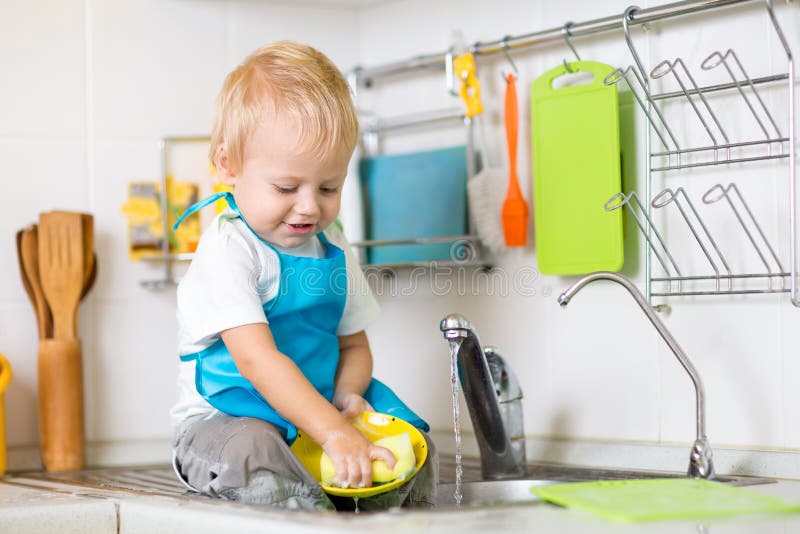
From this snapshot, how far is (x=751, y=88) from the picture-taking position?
1.25 metres

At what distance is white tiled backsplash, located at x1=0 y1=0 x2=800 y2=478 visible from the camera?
1360 millimetres

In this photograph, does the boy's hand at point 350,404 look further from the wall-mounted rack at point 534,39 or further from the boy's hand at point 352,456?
the wall-mounted rack at point 534,39

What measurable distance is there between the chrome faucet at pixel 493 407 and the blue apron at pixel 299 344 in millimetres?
99

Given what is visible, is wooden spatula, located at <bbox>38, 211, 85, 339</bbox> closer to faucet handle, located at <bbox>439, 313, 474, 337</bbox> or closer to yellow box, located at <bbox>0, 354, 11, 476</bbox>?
yellow box, located at <bbox>0, 354, 11, 476</bbox>

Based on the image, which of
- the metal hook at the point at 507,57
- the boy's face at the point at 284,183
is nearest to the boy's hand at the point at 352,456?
the boy's face at the point at 284,183

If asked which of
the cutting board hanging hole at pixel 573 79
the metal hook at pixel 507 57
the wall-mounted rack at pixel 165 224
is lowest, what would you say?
the wall-mounted rack at pixel 165 224

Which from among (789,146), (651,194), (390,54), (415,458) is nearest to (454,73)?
(390,54)

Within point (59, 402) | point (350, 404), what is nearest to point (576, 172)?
point (350, 404)

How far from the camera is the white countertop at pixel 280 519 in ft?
2.72

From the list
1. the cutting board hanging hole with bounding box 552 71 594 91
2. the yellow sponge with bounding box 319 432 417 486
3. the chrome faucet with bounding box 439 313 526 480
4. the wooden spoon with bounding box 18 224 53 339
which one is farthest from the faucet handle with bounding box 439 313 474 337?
the wooden spoon with bounding box 18 224 53 339

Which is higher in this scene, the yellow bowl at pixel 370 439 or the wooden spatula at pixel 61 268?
the wooden spatula at pixel 61 268

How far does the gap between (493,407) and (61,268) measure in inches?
26.5

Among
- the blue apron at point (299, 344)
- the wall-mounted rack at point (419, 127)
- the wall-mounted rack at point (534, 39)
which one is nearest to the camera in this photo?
the blue apron at point (299, 344)

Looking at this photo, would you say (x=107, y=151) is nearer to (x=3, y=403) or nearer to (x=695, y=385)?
(x=3, y=403)
